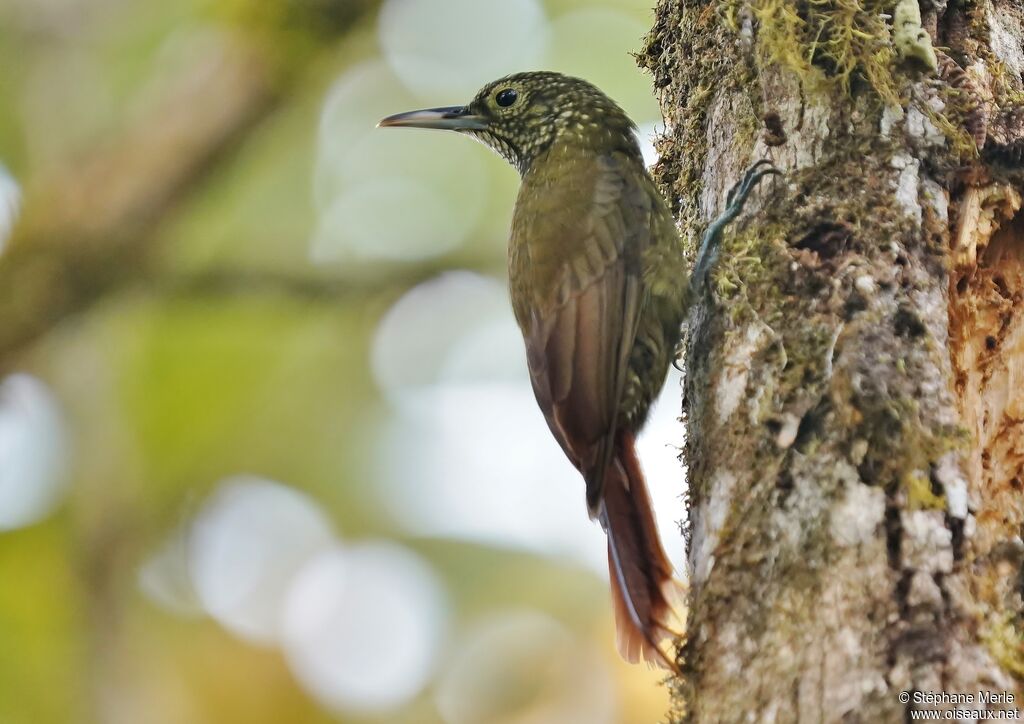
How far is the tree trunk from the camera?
1.97 meters

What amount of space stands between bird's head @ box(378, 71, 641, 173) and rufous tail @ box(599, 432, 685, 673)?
1413 millimetres

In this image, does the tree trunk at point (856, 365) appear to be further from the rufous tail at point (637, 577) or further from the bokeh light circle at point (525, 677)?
the bokeh light circle at point (525, 677)

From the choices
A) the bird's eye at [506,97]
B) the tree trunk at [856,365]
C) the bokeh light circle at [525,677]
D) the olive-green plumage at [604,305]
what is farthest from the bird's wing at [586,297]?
the bokeh light circle at [525,677]

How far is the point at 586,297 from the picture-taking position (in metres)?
3.40

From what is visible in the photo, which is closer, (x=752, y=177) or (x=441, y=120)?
(x=752, y=177)

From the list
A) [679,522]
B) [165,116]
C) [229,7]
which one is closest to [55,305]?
[165,116]

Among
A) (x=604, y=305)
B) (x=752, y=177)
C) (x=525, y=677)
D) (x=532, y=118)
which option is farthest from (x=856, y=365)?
(x=525, y=677)

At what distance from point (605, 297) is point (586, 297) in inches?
2.2

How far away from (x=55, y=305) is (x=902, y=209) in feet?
9.37

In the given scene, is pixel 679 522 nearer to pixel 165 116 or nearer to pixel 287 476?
pixel 165 116

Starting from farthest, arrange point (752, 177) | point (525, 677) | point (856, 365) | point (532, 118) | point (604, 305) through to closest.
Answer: point (525, 677)
point (532, 118)
point (604, 305)
point (752, 177)
point (856, 365)

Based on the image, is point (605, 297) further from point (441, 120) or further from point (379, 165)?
point (379, 165)

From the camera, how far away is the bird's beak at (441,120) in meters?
4.03

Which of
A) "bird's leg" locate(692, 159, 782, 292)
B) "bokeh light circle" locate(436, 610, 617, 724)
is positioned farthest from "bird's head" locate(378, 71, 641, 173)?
"bokeh light circle" locate(436, 610, 617, 724)
